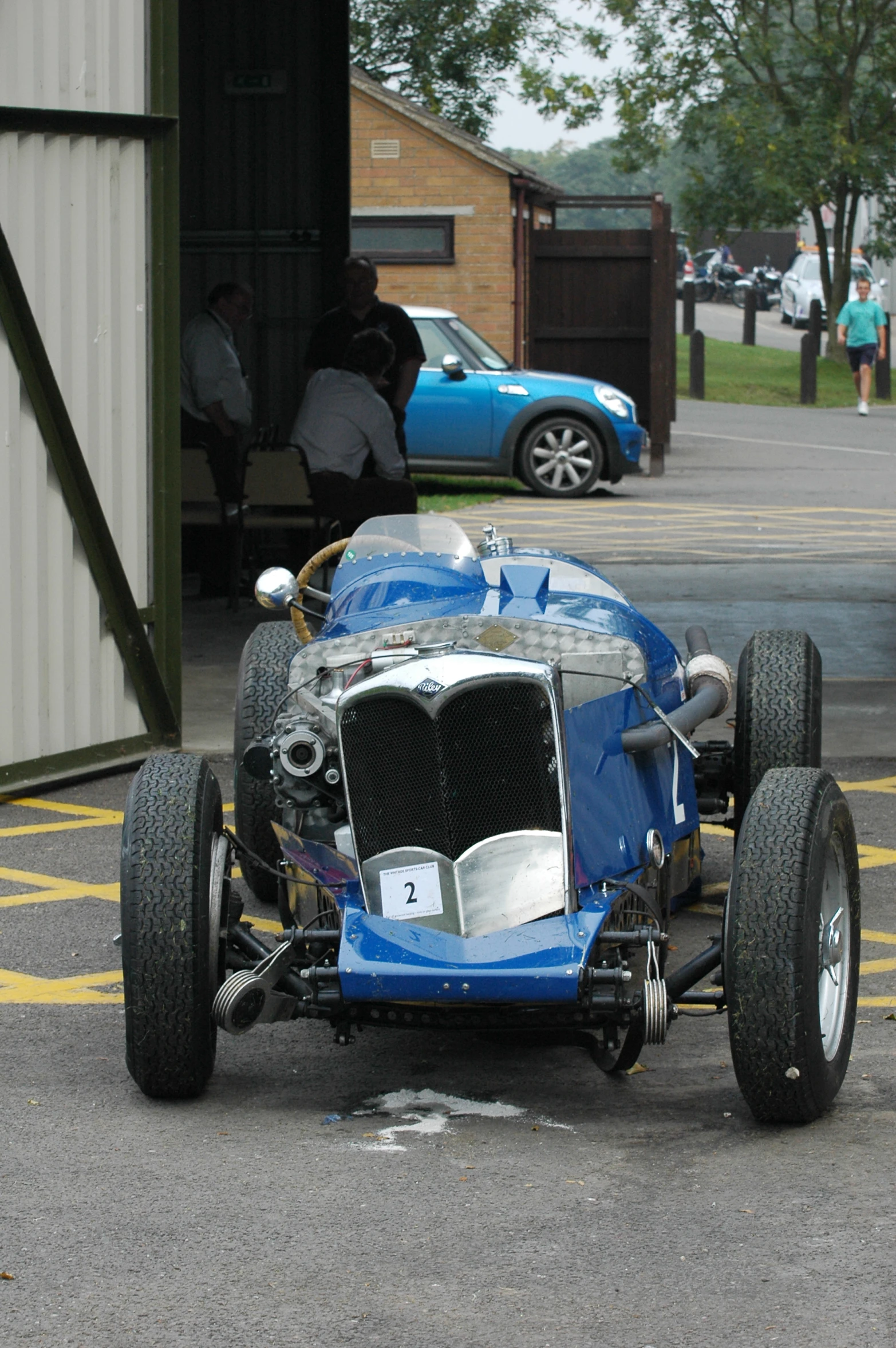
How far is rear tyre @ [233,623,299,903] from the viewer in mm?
6500

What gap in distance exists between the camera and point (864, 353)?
2966cm

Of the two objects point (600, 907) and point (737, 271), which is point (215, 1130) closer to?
point (600, 907)

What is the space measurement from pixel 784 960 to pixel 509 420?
52.4 feet

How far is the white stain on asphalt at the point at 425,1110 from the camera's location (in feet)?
15.5

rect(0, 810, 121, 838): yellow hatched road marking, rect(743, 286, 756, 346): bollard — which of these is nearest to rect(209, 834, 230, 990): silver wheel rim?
rect(0, 810, 121, 838): yellow hatched road marking

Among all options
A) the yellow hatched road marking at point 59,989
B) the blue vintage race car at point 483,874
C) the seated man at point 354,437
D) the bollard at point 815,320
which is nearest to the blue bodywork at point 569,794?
the blue vintage race car at point 483,874

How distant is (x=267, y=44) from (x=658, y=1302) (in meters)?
12.8

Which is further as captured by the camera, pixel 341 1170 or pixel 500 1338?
pixel 341 1170

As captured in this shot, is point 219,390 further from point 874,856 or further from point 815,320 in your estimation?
point 815,320

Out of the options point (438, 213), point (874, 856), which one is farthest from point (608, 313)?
point (874, 856)

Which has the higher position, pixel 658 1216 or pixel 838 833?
pixel 838 833

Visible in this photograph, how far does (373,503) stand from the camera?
41.9ft

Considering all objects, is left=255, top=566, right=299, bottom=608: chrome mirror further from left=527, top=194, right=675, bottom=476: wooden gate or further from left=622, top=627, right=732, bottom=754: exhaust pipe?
left=527, top=194, right=675, bottom=476: wooden gate

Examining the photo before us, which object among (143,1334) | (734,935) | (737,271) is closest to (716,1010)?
(734,935)
